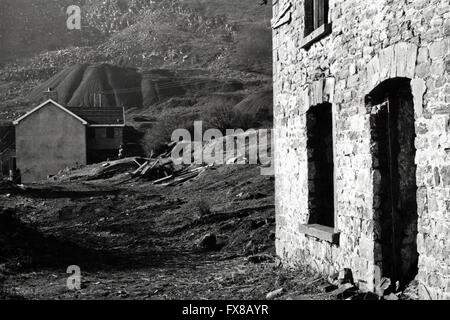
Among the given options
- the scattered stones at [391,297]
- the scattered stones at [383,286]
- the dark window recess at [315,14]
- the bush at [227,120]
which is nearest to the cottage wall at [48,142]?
the bush at [227,120]

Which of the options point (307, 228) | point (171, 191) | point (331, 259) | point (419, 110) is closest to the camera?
point (419, 110)

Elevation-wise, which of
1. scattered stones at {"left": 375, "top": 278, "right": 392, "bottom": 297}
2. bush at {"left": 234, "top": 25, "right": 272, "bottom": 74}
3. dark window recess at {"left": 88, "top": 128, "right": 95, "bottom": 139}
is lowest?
scattered stones at {"left": 375, "top": 278, "right": 392, "bottom": 297}

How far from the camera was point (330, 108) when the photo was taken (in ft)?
28.4

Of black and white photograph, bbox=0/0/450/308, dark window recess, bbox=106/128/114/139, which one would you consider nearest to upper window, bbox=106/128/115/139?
dark window recess, bbox=106/128/114/139

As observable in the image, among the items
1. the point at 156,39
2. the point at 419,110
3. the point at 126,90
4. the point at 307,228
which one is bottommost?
the point at 307,228

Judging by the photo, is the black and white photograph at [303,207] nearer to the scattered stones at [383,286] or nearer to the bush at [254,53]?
the scattered stones at [383,286]

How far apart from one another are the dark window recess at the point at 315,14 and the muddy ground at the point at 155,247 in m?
3.60

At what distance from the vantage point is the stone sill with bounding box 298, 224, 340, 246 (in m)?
7.70

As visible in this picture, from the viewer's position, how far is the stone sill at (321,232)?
7695 mm

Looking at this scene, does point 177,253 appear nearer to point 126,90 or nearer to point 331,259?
point 331,259

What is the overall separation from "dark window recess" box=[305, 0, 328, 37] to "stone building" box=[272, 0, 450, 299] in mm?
15

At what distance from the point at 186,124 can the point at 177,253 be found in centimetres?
2792

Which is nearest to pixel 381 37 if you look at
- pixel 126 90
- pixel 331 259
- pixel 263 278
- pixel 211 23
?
pixel 331 259

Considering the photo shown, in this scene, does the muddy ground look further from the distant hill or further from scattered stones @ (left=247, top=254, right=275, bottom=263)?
the distant hill
